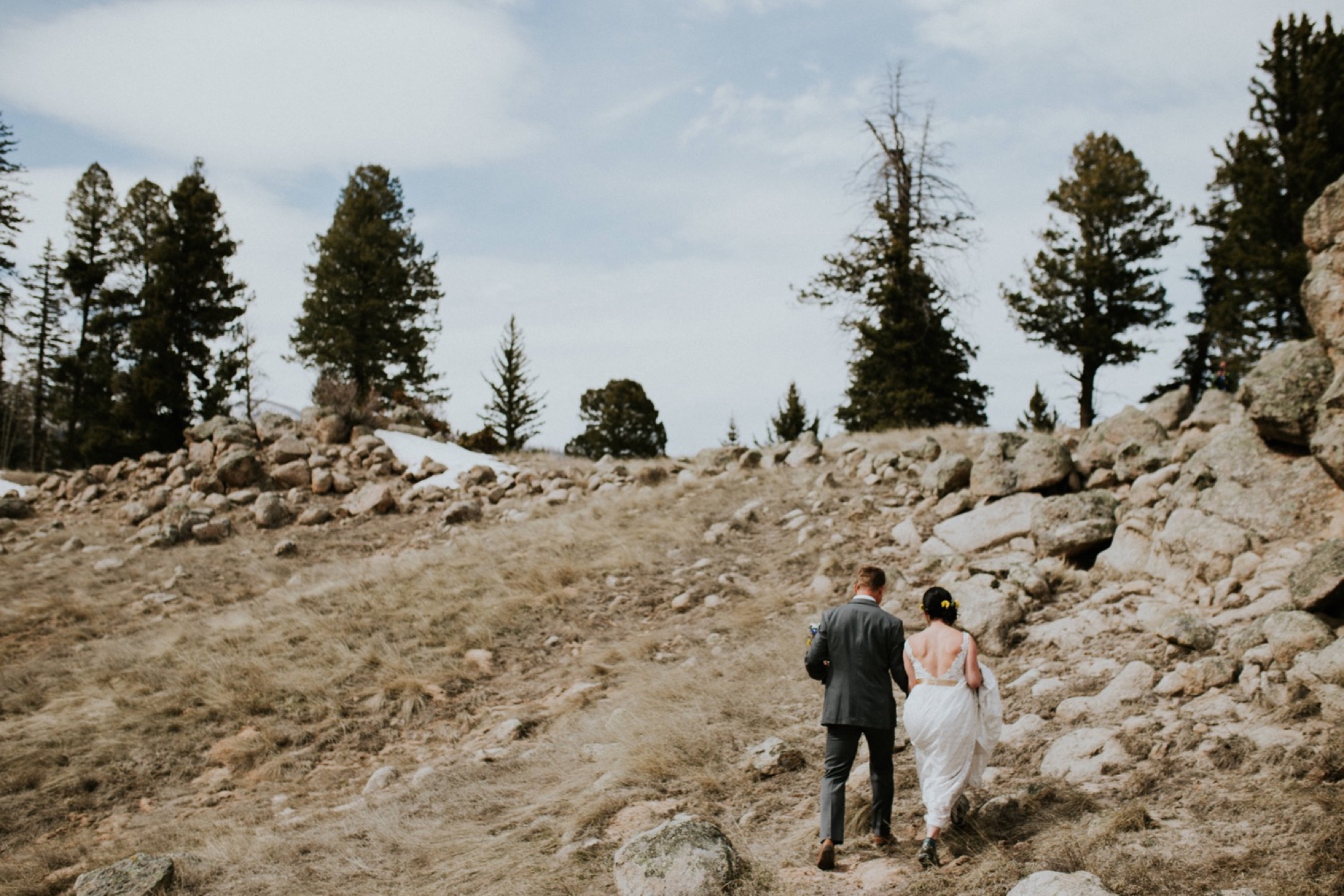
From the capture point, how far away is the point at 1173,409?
12.5 meters

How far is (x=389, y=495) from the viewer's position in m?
16.7

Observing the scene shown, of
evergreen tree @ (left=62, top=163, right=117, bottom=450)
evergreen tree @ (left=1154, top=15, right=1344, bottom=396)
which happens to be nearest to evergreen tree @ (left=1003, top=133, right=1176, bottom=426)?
evergreen tree @ (left=1154, top=15, right=1344, bottom=396)

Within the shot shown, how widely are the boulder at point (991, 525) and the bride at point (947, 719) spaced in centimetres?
564

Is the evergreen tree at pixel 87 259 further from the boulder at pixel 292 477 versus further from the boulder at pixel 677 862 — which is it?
the boulder at pixel 677 862

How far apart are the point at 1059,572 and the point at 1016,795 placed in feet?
13.3

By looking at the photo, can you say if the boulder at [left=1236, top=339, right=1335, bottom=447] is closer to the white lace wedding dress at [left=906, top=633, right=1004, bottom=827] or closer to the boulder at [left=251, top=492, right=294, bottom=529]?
the white lace wedding dress at [left=906, top=633, right=1004, bottom=827]

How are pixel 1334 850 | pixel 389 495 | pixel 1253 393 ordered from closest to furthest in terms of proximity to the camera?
pixel 1334 850 → pixel 1253 393 → pixel 389 495

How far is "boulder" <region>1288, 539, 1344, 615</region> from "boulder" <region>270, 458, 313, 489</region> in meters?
17.3

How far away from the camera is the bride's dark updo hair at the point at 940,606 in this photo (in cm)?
465

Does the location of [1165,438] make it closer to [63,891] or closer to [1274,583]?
[1274,583]

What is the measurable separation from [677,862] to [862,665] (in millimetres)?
1506

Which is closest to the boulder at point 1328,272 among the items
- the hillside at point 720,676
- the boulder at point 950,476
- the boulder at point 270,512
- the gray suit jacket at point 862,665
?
the hillside at point 720,676

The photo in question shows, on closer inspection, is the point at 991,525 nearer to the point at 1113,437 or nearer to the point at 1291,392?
the point at 1113,437

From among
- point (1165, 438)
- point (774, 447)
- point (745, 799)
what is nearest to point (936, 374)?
point (774, 447)
